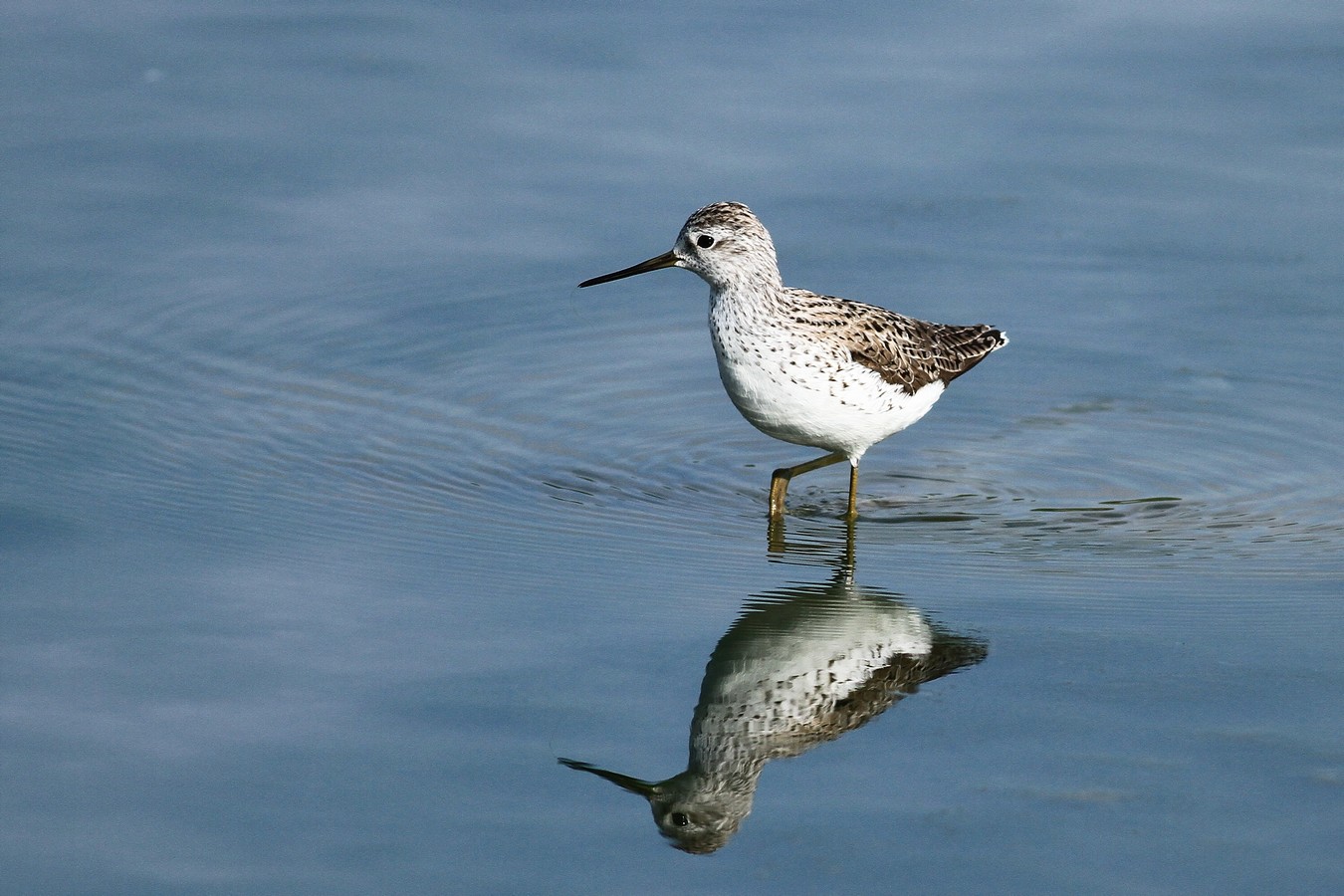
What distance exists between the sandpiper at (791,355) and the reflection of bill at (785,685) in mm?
1206

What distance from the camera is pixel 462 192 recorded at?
11977 millimetres

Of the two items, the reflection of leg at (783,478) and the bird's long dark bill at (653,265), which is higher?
the bird's long dark bill at (653,265)

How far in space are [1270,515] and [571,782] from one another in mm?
4014

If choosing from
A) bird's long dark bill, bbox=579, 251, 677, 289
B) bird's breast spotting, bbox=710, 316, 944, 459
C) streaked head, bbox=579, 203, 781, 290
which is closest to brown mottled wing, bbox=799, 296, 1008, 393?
bird's breast spotting, bbox=710, 316, 944, 459

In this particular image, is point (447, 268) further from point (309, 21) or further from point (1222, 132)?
point (1222, 132)

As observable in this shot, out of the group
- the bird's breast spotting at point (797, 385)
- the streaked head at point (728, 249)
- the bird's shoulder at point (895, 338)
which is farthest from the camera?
the bird's shoulder at point (895, 338)

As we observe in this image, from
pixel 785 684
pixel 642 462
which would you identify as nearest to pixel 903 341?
pixel 642 462

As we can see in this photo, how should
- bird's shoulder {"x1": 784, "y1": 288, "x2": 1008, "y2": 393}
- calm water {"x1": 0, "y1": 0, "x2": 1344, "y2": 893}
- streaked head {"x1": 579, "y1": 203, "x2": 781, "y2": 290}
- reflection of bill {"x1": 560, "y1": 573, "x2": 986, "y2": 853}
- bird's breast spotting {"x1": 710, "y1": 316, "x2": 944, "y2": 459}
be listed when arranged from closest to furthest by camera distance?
1. calm water {"x1": 0, "y1": 0, "x2": 1344, "y2": 893}
2. reflection of bill {"x1": 560, "y1": 573, "x2": 986, "y2": 853}
3. bird's breast spotting {"x1": 710, "y1": 316, "x2": 944, "y2": 459}
4. streaked head {"x1": 579, "y1": 203, "x2": 781, "y2": 290}
5. bird's shoulder {"x1": 784, "y1": 288, "x2": 1008, "y2": 393}

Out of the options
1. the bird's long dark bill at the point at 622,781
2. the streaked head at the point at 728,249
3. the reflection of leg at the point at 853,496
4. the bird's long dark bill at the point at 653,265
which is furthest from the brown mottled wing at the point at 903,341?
the bird's long dark bill at the point at 622,781

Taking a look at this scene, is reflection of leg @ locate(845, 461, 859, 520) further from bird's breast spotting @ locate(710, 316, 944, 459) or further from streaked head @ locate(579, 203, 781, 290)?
streaked head @ locate(579, 203, 781, 290)

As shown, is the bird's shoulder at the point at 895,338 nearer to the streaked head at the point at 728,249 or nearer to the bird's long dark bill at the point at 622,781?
the streaked head at the point at 728,249

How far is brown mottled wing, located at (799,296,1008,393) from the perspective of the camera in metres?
9.18

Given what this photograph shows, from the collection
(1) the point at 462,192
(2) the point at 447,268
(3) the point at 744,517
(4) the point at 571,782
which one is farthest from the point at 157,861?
(1) the point at 462,192

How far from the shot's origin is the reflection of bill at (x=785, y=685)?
6.05m
